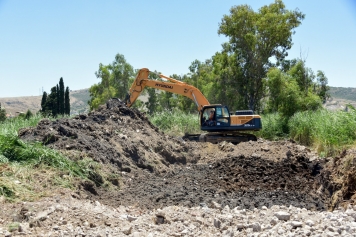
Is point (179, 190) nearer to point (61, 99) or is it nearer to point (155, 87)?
point (155, 87)

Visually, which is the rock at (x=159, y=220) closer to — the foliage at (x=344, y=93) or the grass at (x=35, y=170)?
the grass at (x=35, y=170)

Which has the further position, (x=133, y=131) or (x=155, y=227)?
(x=133, y=131)

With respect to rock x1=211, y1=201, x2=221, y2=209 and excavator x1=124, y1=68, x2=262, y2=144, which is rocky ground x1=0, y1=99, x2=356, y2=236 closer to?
rock x1=211, y1=201, x2=221, y2=209

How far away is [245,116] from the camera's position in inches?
709

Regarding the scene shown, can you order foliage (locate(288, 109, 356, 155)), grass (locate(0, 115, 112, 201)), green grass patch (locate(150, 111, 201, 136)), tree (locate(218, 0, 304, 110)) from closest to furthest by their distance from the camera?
1. grass (locate(0, 115, 112, 201))
2. foliage (locate(288, 109, 356, 155))
3. green grass patch (locate(150, 111, 201, 136))
4. tree (locate(218, 0, 304, 110))

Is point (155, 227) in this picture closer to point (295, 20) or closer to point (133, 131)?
point (133, 131)

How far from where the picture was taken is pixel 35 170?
27.1 feet

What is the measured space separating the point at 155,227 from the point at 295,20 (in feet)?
84.7

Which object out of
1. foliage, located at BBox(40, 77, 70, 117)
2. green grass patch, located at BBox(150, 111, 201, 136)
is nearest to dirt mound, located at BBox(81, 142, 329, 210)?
green grass patch, located at BBox(150, 111, 201, 136)

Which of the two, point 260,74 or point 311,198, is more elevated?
point 260,74

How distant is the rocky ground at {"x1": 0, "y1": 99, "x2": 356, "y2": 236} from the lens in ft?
19.1

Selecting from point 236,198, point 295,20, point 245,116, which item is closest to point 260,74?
point 295,20

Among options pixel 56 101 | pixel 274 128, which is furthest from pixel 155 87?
pixel 56 101

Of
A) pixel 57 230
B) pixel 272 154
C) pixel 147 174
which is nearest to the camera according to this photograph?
pixel 57 230
